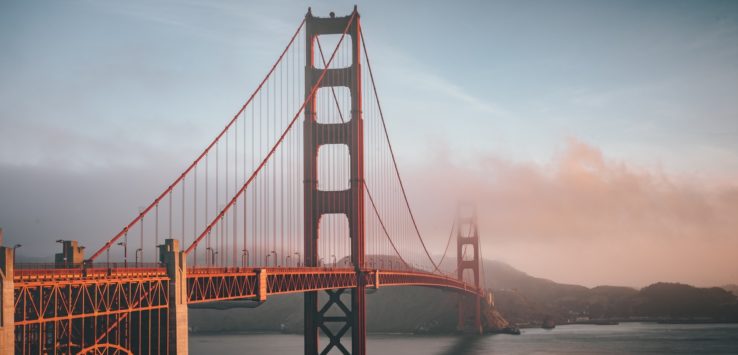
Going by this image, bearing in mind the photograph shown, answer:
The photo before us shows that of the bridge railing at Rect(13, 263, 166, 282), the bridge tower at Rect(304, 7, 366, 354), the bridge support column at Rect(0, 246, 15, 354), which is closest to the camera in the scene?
the bridge support column at Rect(0, 246, 15, 354)

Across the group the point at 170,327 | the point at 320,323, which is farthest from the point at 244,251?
the point at 320,323

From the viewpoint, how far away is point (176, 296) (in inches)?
1324

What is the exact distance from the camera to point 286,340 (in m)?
135

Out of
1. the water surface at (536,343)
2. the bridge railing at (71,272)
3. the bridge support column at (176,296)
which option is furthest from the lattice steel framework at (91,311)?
the water surface at (536,343)

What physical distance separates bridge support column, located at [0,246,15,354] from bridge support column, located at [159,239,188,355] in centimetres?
977

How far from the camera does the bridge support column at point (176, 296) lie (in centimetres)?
3344

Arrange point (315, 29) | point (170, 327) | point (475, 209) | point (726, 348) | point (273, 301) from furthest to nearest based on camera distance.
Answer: point (273, 301) → point (475, 209) → point (726, 348) → point (315, 29) → point (170, 327)

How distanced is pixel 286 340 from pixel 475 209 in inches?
2090

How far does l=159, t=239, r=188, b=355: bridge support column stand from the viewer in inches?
1316

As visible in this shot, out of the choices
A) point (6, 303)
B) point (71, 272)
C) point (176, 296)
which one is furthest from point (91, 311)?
point (176, 296)

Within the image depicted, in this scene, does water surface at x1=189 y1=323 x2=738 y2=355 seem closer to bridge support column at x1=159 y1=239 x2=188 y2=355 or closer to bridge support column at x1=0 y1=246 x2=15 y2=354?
bridge support column at x1=159 y1=239 x2=188 y2=355

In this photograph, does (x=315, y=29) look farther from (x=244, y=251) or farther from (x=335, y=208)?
(x=244, y=251)

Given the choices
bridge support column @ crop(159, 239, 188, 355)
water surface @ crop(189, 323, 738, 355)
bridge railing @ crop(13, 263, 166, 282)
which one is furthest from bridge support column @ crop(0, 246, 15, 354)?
→ water surface @ crop(189, 323, 738, 355)

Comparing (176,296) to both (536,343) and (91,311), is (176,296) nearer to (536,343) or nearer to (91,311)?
(91,311)
